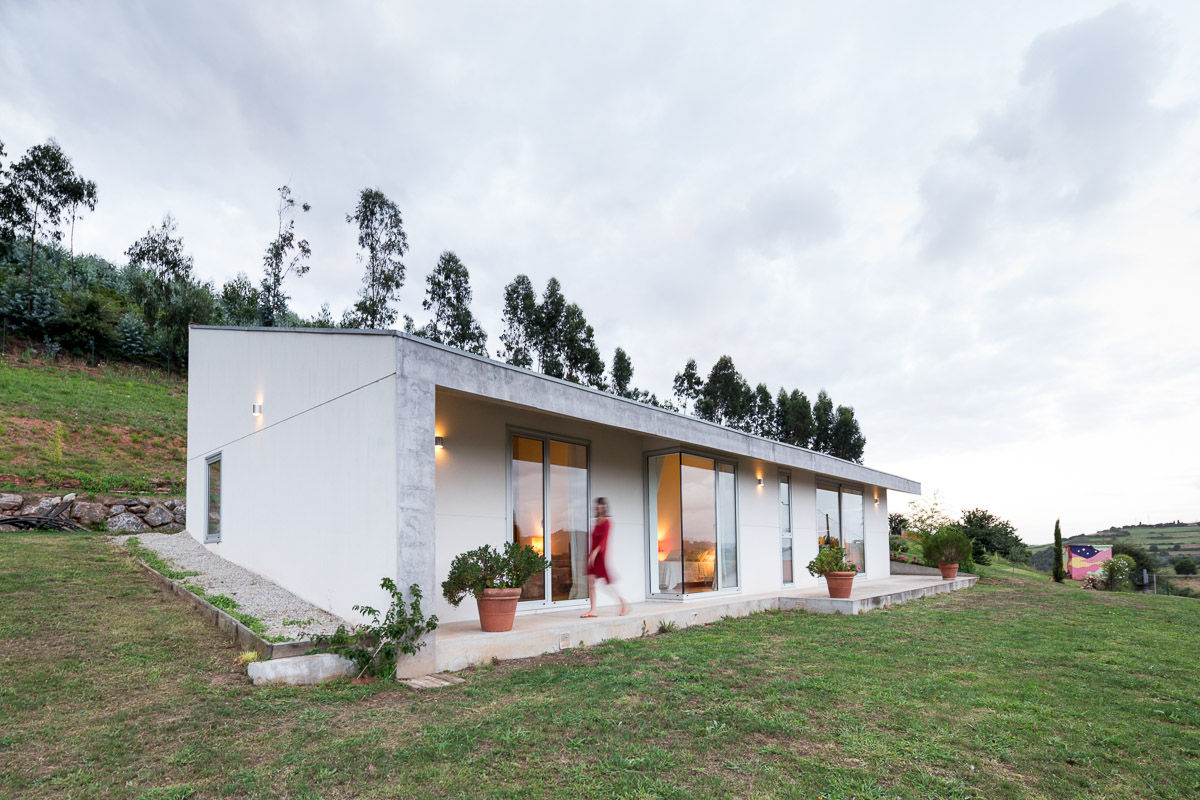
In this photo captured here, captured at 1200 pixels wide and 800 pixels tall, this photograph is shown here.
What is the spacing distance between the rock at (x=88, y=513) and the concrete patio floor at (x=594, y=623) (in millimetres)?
10679

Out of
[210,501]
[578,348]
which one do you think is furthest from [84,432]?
[578,348]

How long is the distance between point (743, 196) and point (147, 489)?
14.7m

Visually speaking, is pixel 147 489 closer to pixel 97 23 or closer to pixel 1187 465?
pixel 97 23

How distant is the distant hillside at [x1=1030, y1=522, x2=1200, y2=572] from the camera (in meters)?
41.6

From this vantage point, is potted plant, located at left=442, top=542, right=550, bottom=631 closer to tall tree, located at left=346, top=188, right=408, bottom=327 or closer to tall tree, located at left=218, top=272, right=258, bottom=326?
tall tree, located at left=346, top=188, right=408, bottom=327

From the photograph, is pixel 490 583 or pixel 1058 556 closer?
pixel 490 583

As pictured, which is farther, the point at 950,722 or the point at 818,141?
the point at 818,141

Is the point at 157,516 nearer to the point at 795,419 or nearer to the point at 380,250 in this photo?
the point at 380,250

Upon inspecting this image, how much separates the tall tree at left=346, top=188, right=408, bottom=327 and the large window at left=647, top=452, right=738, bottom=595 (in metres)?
18.4

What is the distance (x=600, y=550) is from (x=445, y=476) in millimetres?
2095

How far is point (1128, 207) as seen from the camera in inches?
443

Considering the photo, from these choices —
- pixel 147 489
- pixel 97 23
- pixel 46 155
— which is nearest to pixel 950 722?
pixel 147 489

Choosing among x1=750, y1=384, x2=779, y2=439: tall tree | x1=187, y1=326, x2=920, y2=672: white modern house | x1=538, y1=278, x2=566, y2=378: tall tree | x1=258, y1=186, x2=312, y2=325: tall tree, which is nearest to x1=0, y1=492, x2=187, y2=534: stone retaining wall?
x1=187, y1=326, x2=920, y2=672: white modern house

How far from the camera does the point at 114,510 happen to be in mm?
12906
